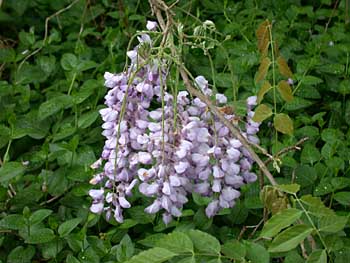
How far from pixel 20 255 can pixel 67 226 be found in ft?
0.41

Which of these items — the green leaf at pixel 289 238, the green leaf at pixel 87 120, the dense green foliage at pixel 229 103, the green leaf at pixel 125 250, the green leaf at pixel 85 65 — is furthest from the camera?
the green leaf at pixel 85 65

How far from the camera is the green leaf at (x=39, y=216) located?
1908mm

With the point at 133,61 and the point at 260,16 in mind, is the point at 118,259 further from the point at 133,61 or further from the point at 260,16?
the point at 260,16

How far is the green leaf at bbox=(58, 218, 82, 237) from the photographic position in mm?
1878

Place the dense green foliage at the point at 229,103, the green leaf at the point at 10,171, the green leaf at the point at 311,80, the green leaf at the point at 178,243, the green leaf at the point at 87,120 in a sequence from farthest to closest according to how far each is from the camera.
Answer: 1. the green leaf at the point at 311,80
2. the green leaf at the point at 87,120
3. the green leaf at the point at 10,171
4. the dense green foliage at the point at 229,103
5. the green leaf at the point at 178,243

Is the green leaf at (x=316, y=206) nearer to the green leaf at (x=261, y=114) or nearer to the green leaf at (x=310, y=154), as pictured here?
the green leaf at (x=261, y=114)

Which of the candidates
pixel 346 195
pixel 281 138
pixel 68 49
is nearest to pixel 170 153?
pixel 346 195

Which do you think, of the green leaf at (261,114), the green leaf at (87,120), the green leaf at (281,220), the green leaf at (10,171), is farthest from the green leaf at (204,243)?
the green leaf at (87,120)

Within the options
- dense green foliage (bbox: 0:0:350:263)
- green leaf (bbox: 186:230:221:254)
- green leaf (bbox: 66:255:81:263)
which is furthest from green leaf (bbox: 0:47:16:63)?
green leaf (bbox: 186:230:221:254)

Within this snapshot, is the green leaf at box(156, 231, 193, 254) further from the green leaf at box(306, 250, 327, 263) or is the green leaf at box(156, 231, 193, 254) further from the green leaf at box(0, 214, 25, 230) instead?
the green leaf at box(0, 214, 25, 230)

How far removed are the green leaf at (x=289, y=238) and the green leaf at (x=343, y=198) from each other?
55cm

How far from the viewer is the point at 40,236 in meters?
1.87

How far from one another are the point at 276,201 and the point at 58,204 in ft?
2.48

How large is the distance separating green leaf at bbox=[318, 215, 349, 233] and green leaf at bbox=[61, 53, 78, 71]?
124cm
